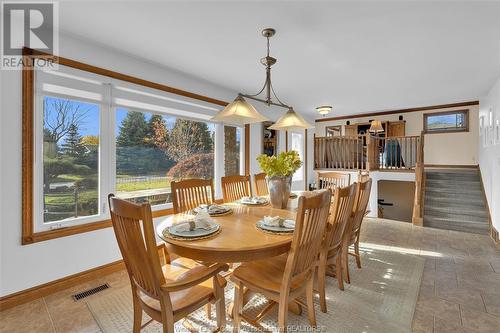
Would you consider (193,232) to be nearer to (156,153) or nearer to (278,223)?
(278,223)

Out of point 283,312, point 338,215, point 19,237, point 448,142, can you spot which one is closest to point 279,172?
point 338,215

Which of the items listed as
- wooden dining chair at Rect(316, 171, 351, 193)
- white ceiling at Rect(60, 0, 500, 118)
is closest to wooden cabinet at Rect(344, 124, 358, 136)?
white ceiling at Rect(60, 0, 500, 118)

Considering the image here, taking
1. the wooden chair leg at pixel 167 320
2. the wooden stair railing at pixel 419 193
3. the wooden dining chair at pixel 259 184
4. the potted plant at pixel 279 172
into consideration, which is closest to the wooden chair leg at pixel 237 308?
the wooden chair leg at pixel 167 320

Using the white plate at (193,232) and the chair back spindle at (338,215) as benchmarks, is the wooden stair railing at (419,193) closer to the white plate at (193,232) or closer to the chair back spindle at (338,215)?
the chair back spindle at (338,215)

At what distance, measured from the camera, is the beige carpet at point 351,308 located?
1.95m

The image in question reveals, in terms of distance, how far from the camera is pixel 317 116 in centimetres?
732

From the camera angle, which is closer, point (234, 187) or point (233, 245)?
point (233, 245)

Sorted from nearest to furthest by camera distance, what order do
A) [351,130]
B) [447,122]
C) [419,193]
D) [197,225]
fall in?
1. [197,225]
2. [419,193]
3. [447,122]
4. [351,130]

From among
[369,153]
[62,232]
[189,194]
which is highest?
[369,153]

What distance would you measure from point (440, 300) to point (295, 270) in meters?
1.74

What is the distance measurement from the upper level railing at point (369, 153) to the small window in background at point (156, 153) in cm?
373

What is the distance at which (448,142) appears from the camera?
6707 mm

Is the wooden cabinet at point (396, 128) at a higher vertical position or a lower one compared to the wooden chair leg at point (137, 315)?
higher

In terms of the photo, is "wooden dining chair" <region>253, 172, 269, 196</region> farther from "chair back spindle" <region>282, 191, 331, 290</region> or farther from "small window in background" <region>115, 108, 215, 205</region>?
"chair back spindle" <region>282, 191, 331, 290</region>
